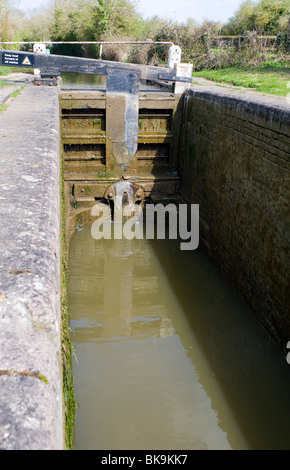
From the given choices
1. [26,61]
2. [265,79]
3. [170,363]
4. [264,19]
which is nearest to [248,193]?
[170,363]

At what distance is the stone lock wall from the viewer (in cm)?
471

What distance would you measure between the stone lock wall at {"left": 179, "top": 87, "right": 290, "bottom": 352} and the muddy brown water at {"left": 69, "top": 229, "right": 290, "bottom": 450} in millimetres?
388

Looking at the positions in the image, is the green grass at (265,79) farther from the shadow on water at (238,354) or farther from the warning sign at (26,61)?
the warning sign at (26,61)

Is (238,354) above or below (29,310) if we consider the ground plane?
below

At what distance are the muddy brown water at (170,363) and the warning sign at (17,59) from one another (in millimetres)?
3957

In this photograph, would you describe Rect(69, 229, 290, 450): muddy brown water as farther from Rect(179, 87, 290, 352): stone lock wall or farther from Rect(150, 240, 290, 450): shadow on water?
Answer: Rect(179, 87, 290, 352): stone lock wall

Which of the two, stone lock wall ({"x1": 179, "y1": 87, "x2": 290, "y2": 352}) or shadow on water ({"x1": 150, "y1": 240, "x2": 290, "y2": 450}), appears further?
stone lock wall ({"x1": 179, "y1": 87, "x2": 290, "y2": 352})

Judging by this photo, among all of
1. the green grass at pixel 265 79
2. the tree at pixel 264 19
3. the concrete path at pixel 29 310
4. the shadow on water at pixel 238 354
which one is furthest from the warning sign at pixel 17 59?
the tree at pixel 264 19

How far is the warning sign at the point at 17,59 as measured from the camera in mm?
7922

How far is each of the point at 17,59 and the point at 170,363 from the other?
634cm

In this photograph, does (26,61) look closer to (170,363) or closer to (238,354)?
(170,363)

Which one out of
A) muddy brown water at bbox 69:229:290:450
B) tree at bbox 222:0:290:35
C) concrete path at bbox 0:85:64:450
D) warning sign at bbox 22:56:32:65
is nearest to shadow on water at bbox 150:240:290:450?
muddy brown water at bbox 69:229:290:450

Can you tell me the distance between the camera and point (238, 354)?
4938mm

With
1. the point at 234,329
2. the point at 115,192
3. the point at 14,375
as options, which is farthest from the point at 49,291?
the point at 115,192
